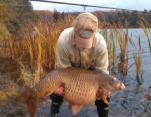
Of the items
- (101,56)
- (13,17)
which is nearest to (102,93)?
(101,56)

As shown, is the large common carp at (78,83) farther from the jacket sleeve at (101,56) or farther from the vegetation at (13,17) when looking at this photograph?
the vegetation at (13,17)

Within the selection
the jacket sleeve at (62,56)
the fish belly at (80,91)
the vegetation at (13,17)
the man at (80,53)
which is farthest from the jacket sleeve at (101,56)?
the vegetation at (13,17)

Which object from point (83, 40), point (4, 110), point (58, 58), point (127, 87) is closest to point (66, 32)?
point (58, 58)

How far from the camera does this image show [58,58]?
16.1ft

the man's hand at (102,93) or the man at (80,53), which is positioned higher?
the man at (80,53)

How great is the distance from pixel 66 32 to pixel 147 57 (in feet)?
29.0

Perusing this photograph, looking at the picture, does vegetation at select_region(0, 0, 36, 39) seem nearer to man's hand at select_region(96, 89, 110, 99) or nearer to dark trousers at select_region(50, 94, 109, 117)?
dark trousers at select_region(50, 94, 109, 117)

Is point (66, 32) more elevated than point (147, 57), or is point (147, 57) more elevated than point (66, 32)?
point (66, 32)

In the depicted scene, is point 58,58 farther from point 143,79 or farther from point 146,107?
point 143,79

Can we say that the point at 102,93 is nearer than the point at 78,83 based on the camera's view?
No

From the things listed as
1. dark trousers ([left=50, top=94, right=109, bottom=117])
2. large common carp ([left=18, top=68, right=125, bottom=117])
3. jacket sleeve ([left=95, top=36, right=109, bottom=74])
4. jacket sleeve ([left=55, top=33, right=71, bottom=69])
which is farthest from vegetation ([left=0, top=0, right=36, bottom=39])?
large common carp ([left=18, top=68, right=125, bottom=117])

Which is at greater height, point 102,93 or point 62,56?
point 62,56

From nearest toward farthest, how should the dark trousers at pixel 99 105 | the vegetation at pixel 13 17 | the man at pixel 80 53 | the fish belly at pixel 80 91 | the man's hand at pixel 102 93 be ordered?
1. the fish belly at pixel 80 91
2. the man's hand at pixel 102 93
3. the man at pixel 80 53
4. the dark trousers at pixel 99 105
5. the vegetation at pixel 13 17

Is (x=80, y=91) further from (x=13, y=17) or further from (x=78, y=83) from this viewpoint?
(x=13, y=17)
